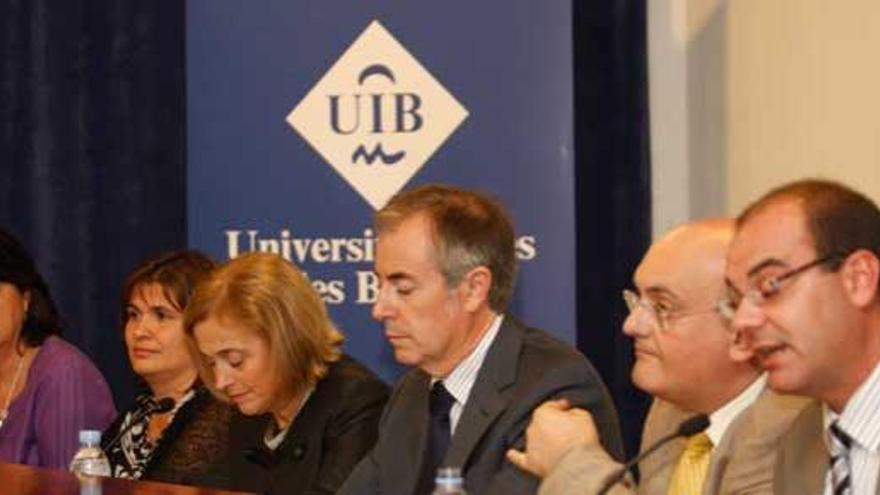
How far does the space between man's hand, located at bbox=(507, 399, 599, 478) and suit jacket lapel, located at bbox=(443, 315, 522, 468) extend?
0.60ft

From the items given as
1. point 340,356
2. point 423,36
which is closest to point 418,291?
point 340,356

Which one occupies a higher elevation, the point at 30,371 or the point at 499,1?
the point at 499,1

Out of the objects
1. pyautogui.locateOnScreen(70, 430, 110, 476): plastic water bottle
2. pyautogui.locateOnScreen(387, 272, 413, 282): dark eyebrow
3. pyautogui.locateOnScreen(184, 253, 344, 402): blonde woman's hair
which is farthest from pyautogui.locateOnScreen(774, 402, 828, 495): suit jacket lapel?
pyautogui.locateOnScreen(184, 253, 344, 402): blonde woman's hair

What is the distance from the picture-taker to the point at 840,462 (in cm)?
297

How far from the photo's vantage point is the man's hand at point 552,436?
3463 millimetres

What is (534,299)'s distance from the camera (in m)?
5.48

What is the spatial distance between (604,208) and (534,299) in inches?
36.1

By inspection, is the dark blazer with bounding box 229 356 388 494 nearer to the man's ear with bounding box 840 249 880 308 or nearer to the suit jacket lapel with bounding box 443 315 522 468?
the suit jacket lapel with bounding box 443 315 522 468

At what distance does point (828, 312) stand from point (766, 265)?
12cm

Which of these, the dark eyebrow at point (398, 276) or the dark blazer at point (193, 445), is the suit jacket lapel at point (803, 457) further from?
the dark blazer at point (193, 445)

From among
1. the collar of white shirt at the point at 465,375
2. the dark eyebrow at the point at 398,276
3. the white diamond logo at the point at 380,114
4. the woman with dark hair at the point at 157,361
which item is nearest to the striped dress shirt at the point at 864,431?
the collar of white shirt at the point at 465,375

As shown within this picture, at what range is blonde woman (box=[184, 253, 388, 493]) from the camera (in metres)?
4.43

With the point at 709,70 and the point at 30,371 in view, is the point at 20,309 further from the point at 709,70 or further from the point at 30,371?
the point at 709,70

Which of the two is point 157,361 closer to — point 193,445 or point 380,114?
point 193,445
